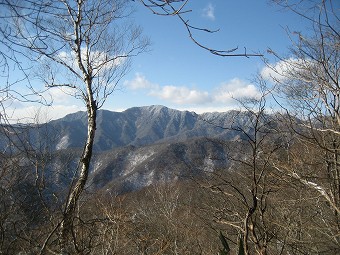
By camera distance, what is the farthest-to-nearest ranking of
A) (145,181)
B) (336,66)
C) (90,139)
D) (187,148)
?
(187,148)
(145,181)
(90,139)
(336,66)

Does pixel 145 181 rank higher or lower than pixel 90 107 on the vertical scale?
lower

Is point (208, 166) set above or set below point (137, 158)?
above

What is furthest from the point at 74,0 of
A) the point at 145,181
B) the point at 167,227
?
the point at 145,181

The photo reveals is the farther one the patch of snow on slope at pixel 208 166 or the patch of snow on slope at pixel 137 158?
the patch of snow on slope at pixel 137 158

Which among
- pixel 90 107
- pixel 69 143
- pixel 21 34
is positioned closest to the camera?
pixel 21 34

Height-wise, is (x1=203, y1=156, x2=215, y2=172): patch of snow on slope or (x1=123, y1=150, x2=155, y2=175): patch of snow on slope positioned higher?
(x1=203, y1=156, x2=215, y2=172): patch of snow on slope

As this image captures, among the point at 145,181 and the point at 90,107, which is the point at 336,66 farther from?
the point at 145,181

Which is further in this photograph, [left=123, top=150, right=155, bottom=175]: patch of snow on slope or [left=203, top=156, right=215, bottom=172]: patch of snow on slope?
[left=123, top=150, right=155, bottom=175]: patch of snow on slope

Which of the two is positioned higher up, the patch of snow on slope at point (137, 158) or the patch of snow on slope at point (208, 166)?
the patch of snow on slope at point (208, 166)

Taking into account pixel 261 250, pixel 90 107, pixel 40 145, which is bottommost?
pixel 261 250

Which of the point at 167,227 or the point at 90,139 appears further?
the point at 167,227

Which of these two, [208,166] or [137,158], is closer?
[208,166]

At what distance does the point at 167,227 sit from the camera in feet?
54.5

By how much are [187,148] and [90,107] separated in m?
116
